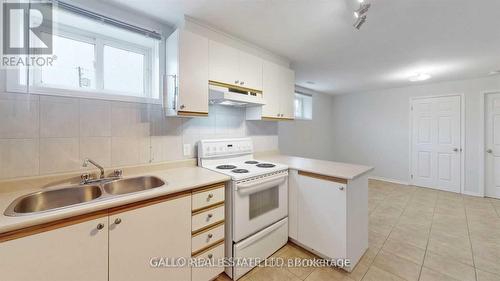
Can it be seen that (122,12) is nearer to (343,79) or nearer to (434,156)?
(343,79)

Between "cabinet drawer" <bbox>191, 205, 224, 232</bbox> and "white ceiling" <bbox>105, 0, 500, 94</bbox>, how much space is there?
1685 mm

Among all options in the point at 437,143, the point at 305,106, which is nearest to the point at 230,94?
the point at 305,106

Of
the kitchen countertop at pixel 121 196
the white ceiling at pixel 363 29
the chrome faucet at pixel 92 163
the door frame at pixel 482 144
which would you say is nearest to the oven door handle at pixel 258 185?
the kitchen countertop at pixel 121 196

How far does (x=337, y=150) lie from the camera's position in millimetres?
5527

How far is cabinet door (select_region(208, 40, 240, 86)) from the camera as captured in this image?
1.88 m

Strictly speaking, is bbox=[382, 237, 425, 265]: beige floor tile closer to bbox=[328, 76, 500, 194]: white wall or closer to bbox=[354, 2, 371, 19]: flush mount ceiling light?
bbox=[354, 2, 371, 19]: flush mount ceiling light

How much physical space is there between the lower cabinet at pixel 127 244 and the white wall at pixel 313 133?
2599 mm

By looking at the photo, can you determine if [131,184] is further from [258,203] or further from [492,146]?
[492,146]

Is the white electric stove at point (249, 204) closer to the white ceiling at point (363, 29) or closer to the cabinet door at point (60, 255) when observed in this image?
the cabinet door at point (60, 255)

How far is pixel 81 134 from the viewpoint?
1459 millimetres

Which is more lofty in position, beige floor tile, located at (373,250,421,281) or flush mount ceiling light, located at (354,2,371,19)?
flush mount ceiling light, located at (354,2,371,19)

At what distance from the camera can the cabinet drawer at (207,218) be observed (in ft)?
4.74

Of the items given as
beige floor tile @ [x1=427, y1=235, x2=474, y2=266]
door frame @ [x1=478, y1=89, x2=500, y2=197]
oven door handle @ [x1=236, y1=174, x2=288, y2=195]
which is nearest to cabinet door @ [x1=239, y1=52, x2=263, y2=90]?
oven door handle @ [x1=236, y1=174, x2=288, y2=195]

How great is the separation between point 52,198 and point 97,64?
1.08 metres
